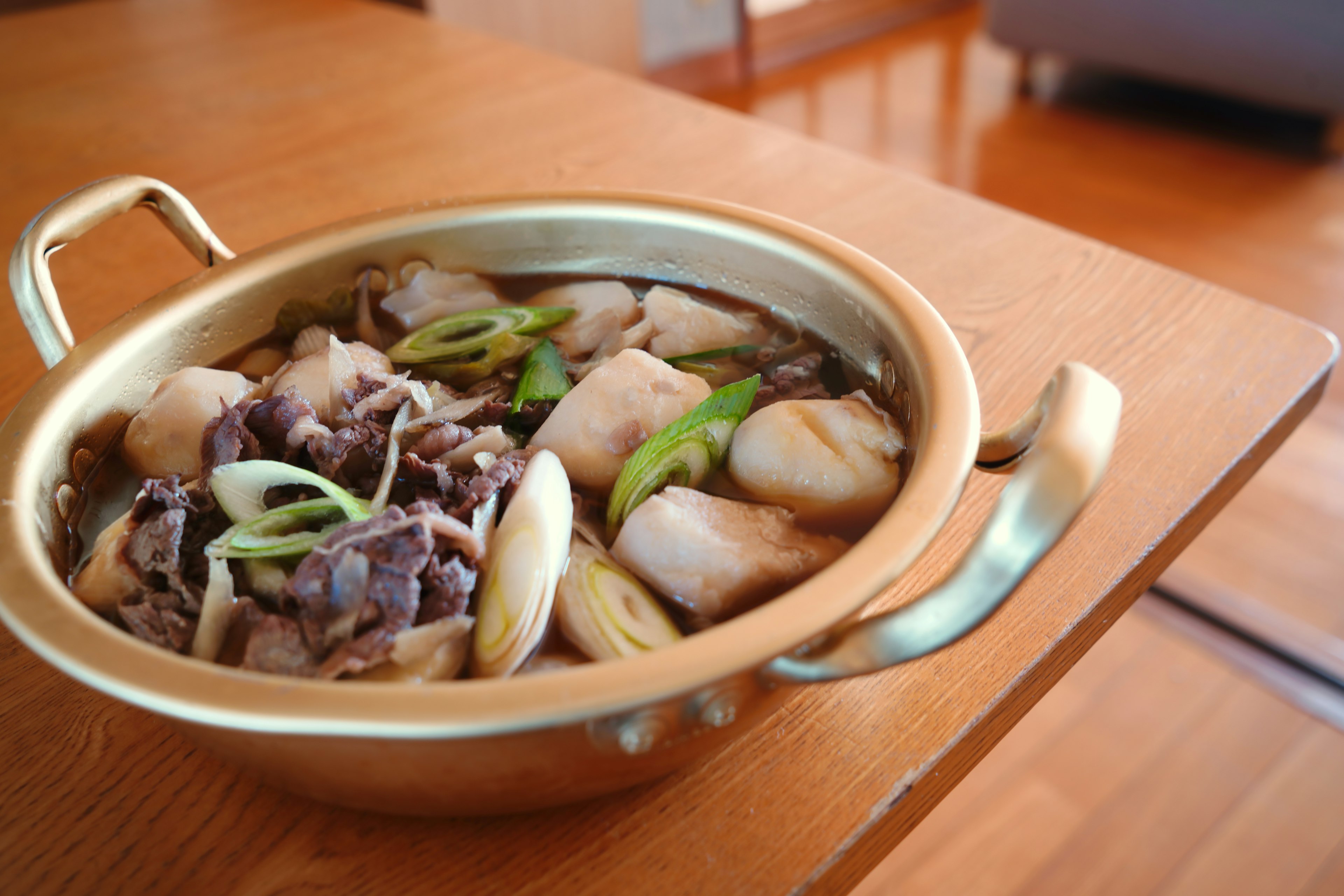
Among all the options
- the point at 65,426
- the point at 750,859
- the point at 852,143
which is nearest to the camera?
the point at 750,859

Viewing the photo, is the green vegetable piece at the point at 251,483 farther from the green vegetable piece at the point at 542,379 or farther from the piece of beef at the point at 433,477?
the green vegetable piece at the point at 542,379

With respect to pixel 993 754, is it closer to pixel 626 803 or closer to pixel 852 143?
pixel 626 803

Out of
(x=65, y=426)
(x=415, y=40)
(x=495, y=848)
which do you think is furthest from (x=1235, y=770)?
(x=415, y=40)

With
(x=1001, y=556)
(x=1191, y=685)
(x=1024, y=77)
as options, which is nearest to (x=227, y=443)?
(x=1001, y=556)

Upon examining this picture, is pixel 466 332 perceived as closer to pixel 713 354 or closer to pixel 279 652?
pixel 713 354

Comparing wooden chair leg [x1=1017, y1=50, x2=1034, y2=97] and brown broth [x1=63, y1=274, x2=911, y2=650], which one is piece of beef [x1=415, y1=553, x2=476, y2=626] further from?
wooden chair leg [x1=1017, y1=50, x2=1034, y2=97]

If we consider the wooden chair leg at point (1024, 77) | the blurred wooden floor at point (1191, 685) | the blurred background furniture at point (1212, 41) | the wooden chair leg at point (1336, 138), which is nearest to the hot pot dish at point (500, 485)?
the blurred wooden floor at point (1191, 685)
